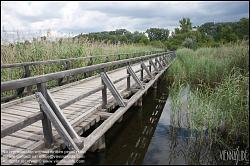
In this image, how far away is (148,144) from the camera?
448cm

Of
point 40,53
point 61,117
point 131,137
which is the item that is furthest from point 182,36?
point 61,117

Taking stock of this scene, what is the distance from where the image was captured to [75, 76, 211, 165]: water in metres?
3.80

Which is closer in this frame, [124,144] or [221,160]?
[221,160]

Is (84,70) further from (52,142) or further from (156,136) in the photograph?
(156,136)

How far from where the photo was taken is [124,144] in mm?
4406

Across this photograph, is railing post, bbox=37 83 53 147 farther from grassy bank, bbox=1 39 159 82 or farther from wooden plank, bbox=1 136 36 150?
grassy bank, bbox=1 39 159 82

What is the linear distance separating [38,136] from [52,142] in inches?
12.1

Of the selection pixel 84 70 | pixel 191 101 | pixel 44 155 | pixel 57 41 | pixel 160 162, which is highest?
pixel 57 41

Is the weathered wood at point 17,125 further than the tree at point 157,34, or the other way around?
the tree at point 157,34

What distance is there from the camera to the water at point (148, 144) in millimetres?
3799

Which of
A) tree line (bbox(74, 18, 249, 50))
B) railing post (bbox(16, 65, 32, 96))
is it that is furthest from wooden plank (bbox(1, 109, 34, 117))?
tree line (bbox(74, 18, 249, 50))

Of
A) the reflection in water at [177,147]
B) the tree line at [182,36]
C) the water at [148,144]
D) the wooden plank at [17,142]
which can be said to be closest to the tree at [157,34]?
the tree line at [182,36]

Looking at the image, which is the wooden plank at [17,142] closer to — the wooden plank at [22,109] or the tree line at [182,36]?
the wooden plank at [22,109]

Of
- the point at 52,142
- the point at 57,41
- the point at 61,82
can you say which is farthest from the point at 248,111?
the point at 57,41
